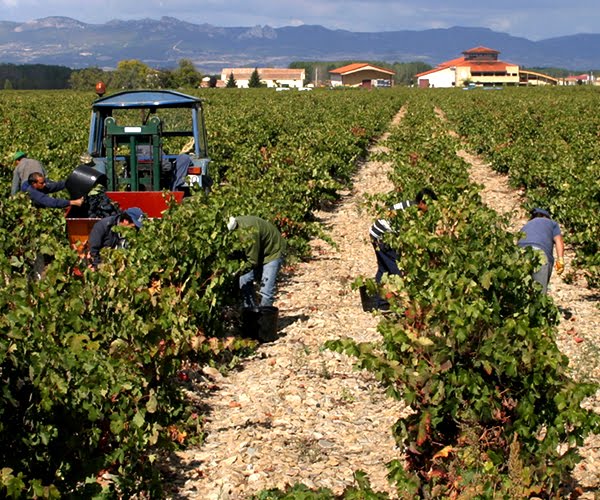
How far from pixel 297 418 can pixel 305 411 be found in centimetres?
14

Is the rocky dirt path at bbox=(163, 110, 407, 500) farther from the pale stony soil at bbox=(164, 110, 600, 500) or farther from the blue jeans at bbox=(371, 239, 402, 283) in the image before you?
the blue jeans at bbox=(371, 239, 402, 283)

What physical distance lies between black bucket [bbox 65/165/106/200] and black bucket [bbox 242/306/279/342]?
2.63 m

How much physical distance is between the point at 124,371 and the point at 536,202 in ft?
33.5

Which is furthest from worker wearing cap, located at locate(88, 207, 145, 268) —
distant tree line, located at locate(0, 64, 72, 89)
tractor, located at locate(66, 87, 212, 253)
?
distant tree line, located at locate(0, 64, 72, 89)

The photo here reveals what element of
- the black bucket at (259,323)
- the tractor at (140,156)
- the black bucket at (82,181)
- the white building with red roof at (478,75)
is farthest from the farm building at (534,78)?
the black bucket at (259,323)

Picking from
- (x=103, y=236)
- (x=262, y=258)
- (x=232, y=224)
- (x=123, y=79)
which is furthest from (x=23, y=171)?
(x=123, y=79)

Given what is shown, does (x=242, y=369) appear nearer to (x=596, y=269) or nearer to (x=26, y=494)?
(x=26, y=494)

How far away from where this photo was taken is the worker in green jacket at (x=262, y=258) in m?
8.25

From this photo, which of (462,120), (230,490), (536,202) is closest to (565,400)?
(230,490)

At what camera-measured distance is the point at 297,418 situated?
6.69 meters

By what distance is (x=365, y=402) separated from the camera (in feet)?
23.0

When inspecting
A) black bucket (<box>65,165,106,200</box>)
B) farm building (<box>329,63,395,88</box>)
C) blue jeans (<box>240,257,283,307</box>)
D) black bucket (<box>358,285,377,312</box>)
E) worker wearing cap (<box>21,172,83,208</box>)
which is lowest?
Answer: black bucket (<box>358,285,377,312</box>)

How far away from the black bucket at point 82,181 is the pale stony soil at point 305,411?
2382 millimetres

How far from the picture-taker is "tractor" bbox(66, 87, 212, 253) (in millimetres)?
10102
